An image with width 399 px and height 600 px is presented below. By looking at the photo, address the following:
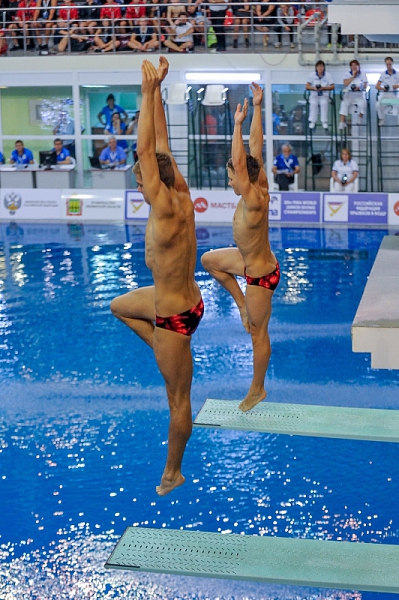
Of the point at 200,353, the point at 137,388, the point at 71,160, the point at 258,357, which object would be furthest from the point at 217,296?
the point at 71,160

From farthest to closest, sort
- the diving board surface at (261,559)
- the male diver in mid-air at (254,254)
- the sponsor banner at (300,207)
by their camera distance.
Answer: the sponsor banner at (300,207) < the male diver in mid-air at (254,254) < the diving board surface at (261,559)

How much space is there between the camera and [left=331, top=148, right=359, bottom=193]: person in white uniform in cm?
2027

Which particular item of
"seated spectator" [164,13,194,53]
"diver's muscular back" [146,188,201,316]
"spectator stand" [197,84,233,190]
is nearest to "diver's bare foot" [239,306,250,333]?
"diver's muscular back" [146,188,201,316]

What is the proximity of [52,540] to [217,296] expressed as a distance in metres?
7.74

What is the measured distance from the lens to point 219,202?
20.8 meters

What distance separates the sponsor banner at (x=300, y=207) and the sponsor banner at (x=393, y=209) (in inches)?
63.1

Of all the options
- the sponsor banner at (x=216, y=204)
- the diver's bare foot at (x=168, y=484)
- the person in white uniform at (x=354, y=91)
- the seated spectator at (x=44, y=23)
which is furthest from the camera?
the seated spectator at (x=44, y=23)

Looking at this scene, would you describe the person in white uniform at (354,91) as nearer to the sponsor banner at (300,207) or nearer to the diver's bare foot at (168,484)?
the sponsor banner at (300,207)

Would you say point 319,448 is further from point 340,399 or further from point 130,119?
point 130,119

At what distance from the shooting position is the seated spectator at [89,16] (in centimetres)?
2258

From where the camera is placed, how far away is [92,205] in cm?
2167

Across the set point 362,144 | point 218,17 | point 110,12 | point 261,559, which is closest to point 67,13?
point 110,12

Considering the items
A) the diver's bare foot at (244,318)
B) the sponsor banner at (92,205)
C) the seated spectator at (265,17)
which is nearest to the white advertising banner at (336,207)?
the seated spectator at (265,17)

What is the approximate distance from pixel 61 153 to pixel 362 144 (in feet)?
24.7
